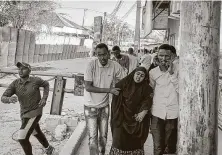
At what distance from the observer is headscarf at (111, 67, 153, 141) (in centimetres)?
376

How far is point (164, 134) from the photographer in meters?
3.94

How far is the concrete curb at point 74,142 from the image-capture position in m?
4.90

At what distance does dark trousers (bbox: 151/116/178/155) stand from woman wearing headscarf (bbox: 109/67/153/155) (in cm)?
13

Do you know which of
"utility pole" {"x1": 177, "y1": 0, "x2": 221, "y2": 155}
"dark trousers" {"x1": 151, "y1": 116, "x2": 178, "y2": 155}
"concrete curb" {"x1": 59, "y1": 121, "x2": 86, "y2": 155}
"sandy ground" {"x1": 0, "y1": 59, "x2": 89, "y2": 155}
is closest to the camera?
"utility pole" {"x1": 177, "y1": 0, "x2": 221, "y2": 155}

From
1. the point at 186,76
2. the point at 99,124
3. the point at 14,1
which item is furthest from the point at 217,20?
the point at 14,1

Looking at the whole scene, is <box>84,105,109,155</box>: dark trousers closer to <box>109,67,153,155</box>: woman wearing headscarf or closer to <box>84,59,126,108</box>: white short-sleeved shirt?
<box>84,59,126,108</box>: white short-sleeved shirt

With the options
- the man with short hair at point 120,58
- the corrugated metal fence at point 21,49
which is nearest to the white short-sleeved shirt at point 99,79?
the man with short hair at point 120,58

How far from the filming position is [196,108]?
2350mm

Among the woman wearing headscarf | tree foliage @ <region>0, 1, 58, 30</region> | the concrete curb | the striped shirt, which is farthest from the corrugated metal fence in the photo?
the woman wearing headscarf

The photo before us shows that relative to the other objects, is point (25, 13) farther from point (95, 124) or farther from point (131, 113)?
point (131, 113)

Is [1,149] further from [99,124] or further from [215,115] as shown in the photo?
[215,115]

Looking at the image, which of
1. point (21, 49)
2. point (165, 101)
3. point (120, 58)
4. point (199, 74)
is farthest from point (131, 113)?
A: point (21, 49)

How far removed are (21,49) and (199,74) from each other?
1751 cm

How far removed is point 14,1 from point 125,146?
1856 centimetres
